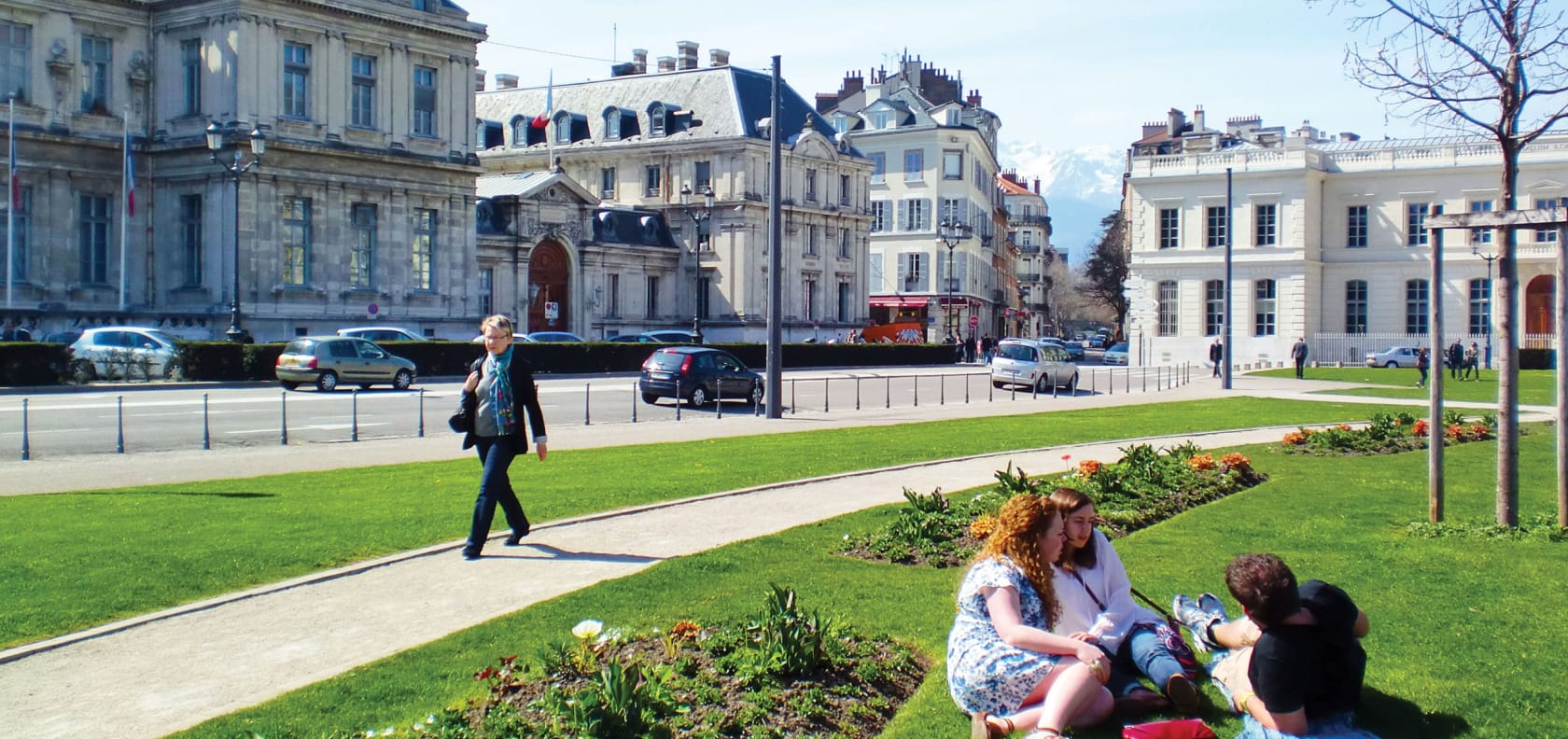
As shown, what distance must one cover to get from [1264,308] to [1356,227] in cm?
575

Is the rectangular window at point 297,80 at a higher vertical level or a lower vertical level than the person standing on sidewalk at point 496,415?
higher

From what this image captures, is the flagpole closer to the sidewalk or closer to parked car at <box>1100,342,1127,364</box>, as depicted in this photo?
the sidewalk

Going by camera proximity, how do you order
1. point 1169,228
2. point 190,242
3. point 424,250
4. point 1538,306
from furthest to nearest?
point 1169,228 → point 1538,306 → point 424,250 → point 190,242

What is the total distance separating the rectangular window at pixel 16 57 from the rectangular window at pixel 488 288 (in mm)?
20213

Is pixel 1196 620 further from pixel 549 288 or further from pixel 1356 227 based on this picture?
pixel 1356 227

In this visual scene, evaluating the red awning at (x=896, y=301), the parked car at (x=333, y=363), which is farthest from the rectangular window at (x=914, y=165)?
the parked car at (x=333, y=363)

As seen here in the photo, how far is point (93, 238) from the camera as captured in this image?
47875 mm

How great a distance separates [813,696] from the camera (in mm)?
6582

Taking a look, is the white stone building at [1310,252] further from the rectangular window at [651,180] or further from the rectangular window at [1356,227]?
the rectangular window at [651,180]

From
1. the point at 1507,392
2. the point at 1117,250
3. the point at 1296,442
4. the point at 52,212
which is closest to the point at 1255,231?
the point at 1117,250

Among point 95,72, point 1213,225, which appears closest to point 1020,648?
point 95,72

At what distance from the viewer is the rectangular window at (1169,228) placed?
65500 millimetres

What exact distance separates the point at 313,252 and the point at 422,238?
541 cm

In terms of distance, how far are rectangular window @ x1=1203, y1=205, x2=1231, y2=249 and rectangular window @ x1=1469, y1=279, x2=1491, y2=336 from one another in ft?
37.4
